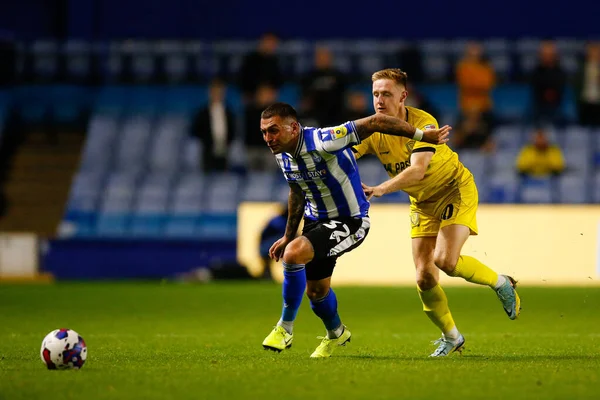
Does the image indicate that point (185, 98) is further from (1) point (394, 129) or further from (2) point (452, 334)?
(1) point (394, 129)

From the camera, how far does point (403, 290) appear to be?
16906mm

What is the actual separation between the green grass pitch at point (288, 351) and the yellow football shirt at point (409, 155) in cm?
123

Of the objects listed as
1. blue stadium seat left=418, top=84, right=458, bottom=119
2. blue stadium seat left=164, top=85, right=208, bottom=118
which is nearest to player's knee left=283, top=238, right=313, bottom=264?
blue stadium seat left=418, top=84, right=458, bottom=119

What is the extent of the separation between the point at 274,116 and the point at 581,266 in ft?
36.3

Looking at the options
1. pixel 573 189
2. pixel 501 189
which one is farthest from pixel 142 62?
pixel 573 189

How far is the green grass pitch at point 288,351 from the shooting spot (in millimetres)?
6402

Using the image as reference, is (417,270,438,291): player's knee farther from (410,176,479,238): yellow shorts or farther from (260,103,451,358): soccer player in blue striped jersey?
(260,103,451,358): soccer player in blue striped jersey

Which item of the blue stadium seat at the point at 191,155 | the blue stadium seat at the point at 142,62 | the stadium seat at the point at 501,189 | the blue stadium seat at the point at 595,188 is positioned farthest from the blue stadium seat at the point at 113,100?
the blue stadium seat at the point at 595,188

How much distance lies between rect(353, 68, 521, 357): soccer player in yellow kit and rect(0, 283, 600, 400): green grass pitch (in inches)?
15.2

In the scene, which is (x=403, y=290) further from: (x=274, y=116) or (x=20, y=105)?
(x=20, y=105)

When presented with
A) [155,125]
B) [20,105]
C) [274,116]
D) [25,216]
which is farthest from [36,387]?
[20,105]

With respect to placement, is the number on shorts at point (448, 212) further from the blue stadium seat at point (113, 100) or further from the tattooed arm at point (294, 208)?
the blue stadium seat at point (113, 100)

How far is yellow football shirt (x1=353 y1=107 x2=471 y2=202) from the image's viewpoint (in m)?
8.51

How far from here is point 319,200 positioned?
26.8 ft
